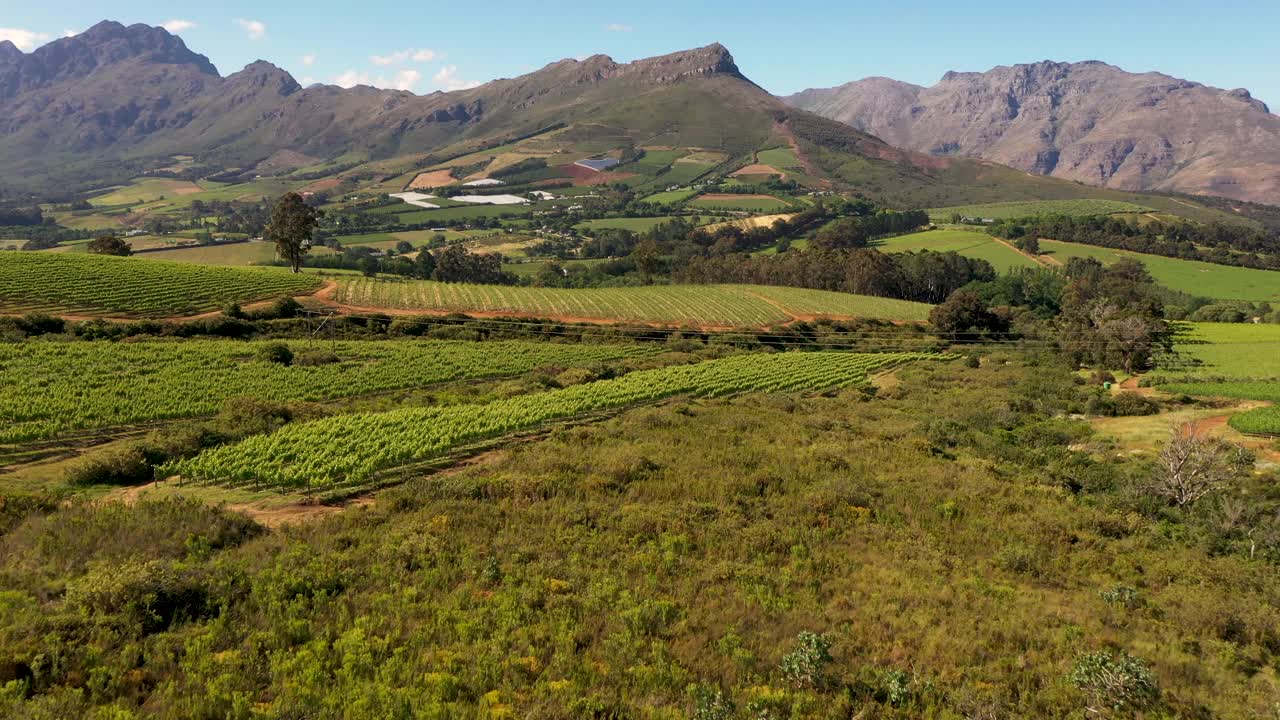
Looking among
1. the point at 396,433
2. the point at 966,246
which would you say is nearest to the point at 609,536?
the point at 396,433

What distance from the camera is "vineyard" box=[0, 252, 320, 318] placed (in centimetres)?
6712

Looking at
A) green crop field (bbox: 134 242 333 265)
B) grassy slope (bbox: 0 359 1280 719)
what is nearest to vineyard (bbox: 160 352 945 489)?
grassy slope (bbox: 0 359 1280 719)

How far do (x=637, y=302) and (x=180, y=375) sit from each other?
73.2 metres

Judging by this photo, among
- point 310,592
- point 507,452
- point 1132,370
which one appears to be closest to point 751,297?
point 1132,370

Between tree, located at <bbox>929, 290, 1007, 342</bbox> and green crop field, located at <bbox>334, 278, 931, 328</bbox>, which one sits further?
tree, located at <bbox>929, 290, 1007, 342</bbox>

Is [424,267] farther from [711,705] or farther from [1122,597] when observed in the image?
[711,705]

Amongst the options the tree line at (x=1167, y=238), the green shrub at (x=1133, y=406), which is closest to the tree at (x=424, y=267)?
the green shrub at (x=1133, y=406)

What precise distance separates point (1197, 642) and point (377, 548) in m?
21.1

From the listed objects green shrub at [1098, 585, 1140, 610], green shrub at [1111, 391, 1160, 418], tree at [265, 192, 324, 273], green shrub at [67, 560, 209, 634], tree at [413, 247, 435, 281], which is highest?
tree at [265, 192, 324, 273]

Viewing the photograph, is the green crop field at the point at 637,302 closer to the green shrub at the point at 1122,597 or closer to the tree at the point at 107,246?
the tree at the point at 107,246

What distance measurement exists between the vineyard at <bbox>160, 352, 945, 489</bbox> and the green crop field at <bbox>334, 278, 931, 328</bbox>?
141 feet

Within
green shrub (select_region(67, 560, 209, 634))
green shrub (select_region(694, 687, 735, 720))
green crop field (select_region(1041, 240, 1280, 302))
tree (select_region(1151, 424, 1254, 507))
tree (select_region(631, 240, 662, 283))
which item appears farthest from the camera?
tree (select_region(631, 240, 662, 283))

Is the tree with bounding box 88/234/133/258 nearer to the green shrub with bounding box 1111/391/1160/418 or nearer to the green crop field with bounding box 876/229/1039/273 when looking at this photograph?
the green shrub with bounding box 1111/391/1160/418

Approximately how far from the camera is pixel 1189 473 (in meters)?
28.4
